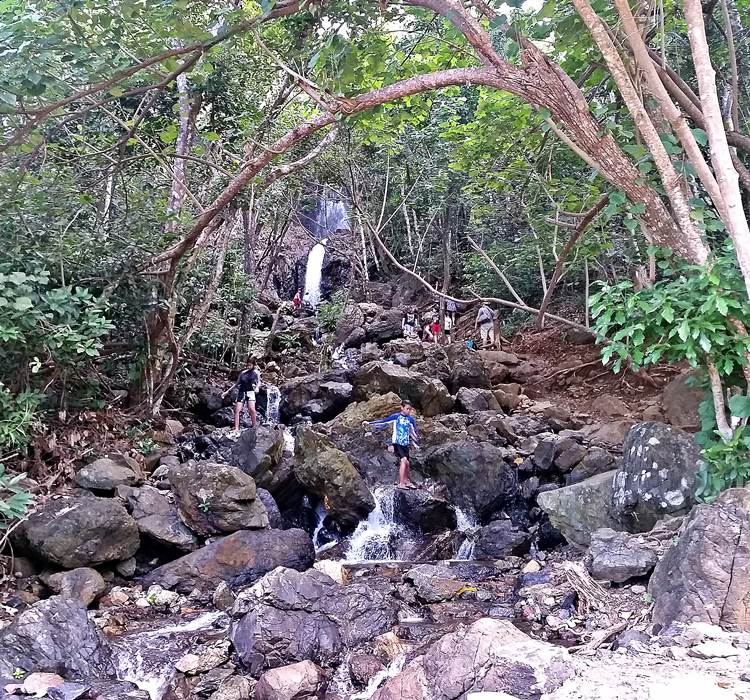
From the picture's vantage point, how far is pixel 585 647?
466 cm

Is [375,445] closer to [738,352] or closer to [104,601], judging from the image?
[104,601]

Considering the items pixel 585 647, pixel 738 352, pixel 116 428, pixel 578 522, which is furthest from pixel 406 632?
pixel 116 428

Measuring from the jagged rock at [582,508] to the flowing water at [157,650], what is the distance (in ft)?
14.5

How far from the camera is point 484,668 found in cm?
425

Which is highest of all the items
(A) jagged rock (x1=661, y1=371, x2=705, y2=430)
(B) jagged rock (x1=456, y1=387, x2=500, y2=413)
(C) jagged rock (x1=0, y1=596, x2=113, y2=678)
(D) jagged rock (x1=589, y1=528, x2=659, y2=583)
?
(A) jagged rock (x1=661, y1=371, x2=705, y2=430)

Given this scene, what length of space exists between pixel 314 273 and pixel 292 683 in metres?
25.4

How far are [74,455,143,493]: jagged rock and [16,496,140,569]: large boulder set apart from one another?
0.63 metres

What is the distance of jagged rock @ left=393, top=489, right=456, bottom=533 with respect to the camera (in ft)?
33.3

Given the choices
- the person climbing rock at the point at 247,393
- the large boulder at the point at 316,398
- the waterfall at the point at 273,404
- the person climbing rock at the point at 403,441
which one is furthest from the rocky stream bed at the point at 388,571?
the waterfall at the point at 273,404

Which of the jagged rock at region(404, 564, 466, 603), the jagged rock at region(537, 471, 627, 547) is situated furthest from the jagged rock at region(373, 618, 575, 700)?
the jagged rock at region(537, 471, 627, 547)

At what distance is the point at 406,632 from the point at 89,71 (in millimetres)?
6503

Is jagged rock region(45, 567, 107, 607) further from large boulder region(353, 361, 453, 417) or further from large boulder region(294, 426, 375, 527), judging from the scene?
large boulder region(353, 361, 453, 417)

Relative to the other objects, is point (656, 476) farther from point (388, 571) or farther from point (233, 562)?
point (233, 562)

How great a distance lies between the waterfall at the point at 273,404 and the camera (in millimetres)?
15047
